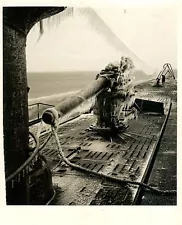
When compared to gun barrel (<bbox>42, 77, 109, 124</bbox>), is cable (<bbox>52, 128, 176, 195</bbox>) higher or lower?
lower

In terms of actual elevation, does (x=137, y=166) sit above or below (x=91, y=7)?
below

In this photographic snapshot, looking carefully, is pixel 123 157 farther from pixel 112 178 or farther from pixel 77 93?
pixel 77 93

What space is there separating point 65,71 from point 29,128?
15 cm

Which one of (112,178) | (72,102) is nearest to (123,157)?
(112,178)

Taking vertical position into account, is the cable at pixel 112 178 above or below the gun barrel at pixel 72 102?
below

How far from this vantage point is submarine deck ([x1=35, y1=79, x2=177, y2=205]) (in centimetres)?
80

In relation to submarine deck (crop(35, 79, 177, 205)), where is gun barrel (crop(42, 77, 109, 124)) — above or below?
above

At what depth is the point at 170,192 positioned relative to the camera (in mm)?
802

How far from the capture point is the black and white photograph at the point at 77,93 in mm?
791

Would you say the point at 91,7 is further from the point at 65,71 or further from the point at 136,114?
the point at 136,114

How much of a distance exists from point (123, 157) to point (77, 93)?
0.17 m

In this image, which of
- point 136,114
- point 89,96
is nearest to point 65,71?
point 89,96

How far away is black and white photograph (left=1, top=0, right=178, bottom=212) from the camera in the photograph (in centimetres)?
79

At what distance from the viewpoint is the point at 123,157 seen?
2.68ft
